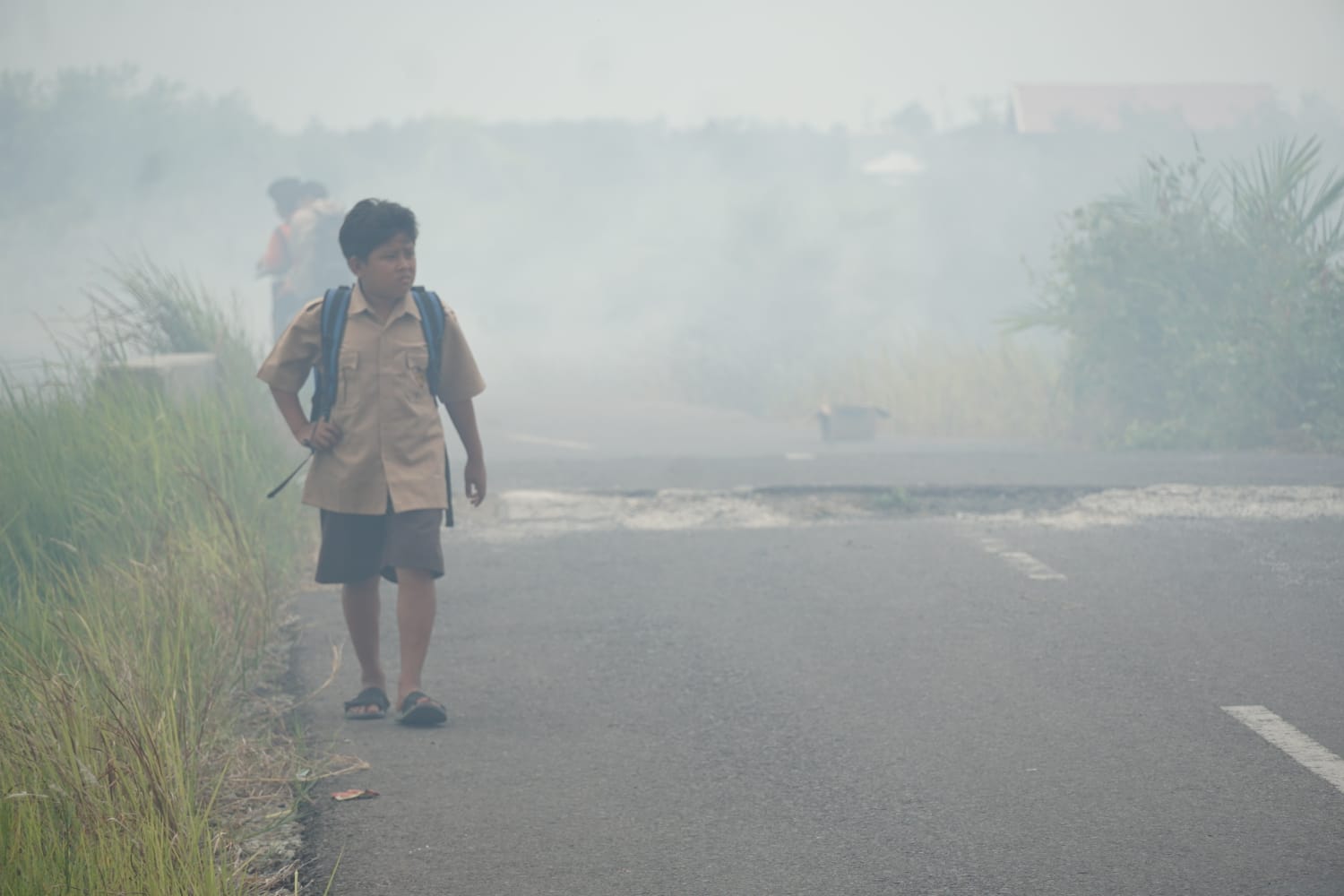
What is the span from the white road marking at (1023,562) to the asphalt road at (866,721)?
0.03 meters

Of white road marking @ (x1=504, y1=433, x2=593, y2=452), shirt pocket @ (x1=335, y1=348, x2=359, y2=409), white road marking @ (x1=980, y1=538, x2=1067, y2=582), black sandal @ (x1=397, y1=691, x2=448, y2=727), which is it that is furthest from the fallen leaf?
white road marking @ (x1=504, y1=433, x2=593, y2=452)

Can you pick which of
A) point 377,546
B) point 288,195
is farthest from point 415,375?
point 288,195

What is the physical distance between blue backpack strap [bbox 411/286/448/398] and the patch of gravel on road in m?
4.00

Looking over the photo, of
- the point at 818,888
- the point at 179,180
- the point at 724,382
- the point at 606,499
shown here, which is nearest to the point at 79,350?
the point at 606,499

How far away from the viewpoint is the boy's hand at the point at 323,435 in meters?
5.36

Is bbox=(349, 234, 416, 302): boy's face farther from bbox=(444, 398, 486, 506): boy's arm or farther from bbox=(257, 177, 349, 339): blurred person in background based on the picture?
bbox=(257, 177, 349, 339): blurred person in background

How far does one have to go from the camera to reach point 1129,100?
57031 millimetres

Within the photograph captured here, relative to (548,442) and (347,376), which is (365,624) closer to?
(347,376)

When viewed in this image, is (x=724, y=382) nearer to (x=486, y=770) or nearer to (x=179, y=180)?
(x=486, y=770)

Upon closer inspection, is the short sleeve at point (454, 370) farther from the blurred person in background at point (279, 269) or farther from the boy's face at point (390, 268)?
the blurred person in background at point (279, 269)

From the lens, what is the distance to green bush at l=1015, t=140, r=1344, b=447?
514 inches

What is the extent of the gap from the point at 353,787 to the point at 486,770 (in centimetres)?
41

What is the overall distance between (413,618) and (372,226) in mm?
1337

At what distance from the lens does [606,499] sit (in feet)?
35.4
